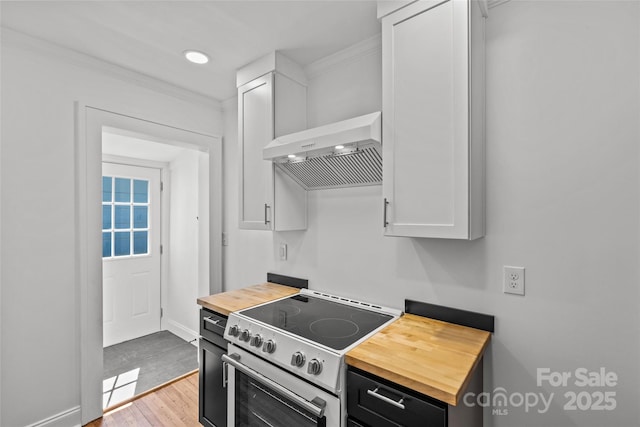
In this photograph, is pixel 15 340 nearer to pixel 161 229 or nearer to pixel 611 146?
pixel 161 229

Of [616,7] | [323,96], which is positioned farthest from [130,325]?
[616,7]

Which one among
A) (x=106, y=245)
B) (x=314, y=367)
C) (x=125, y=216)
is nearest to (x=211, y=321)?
(x=314, y=367)

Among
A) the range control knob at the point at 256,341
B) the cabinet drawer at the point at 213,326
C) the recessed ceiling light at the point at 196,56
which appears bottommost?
the cabinet drawer at the point at 213,326

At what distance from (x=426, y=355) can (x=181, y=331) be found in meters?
3.21

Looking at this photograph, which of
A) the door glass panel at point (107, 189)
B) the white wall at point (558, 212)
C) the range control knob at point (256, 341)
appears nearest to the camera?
the white wall at point (558, 212)

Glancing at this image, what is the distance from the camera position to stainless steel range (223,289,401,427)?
1177mm

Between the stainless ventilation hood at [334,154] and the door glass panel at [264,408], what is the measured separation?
1.23 meters

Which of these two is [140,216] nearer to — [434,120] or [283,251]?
[283,251]

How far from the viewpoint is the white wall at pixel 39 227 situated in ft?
5.52

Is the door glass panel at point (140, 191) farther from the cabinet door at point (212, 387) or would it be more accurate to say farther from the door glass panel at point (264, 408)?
the door glass panel at point (264, 408)

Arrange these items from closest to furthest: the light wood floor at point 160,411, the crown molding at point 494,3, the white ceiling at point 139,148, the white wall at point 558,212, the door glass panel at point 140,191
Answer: the white wall at point 558,212 → the crown molding at point 494,3 → the light wood floor at point 160,411 → the white ceiling at point 139,148 → the door glass panel at point 140,191

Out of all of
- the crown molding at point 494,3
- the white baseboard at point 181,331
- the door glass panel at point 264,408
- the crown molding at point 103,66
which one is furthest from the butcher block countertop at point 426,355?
the white baseboard at point 181,331

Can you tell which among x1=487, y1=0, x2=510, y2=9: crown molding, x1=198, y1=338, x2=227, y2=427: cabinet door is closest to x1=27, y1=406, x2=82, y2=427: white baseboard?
x1=198, y1=338, x2=227, y2=427: cabinet door

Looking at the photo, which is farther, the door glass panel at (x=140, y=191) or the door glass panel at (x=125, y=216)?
the door glass panel at (x=140, y=191)
